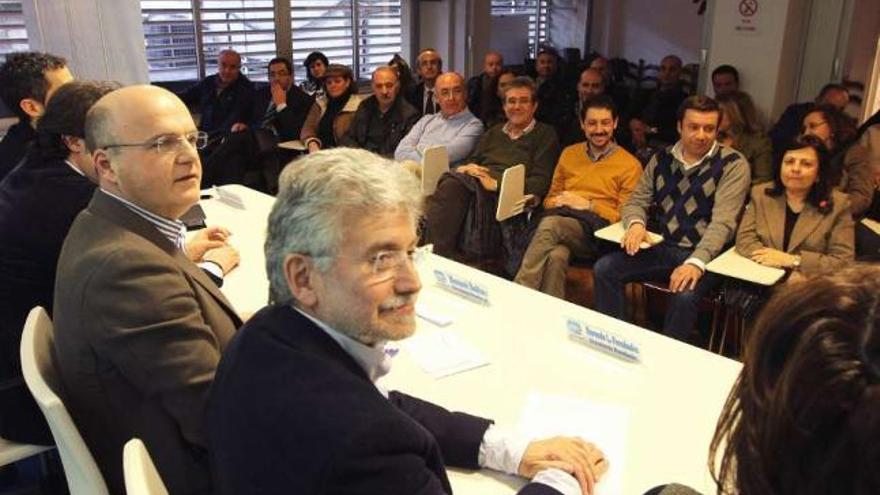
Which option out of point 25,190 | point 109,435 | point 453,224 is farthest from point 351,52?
point 109,435

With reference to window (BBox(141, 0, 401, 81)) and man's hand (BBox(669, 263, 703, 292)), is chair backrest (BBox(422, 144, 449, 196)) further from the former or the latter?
window (BBox(141, 0, 401, 81))

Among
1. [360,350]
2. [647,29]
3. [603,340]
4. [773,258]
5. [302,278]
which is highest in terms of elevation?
[647,29]

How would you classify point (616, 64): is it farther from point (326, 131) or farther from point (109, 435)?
point (109, 435)

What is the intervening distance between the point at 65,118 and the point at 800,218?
2695 millimetres

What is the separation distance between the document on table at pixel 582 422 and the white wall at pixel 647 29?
7.25 meters

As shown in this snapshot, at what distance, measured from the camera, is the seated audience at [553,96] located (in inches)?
233

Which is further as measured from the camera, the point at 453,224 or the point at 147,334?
the point at 453,224

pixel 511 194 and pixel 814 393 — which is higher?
pixel 814 393

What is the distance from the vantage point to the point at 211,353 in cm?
137

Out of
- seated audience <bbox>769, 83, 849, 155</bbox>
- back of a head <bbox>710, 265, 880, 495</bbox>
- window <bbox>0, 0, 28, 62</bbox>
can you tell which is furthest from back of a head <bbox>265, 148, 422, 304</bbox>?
window <bbox>0, 0, 28, 62</bbox>

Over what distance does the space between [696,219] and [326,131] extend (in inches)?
122

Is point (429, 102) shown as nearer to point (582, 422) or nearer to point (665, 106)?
point (665, 106)

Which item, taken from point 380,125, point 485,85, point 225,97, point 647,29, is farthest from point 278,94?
point 647,29

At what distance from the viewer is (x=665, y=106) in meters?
5.98
